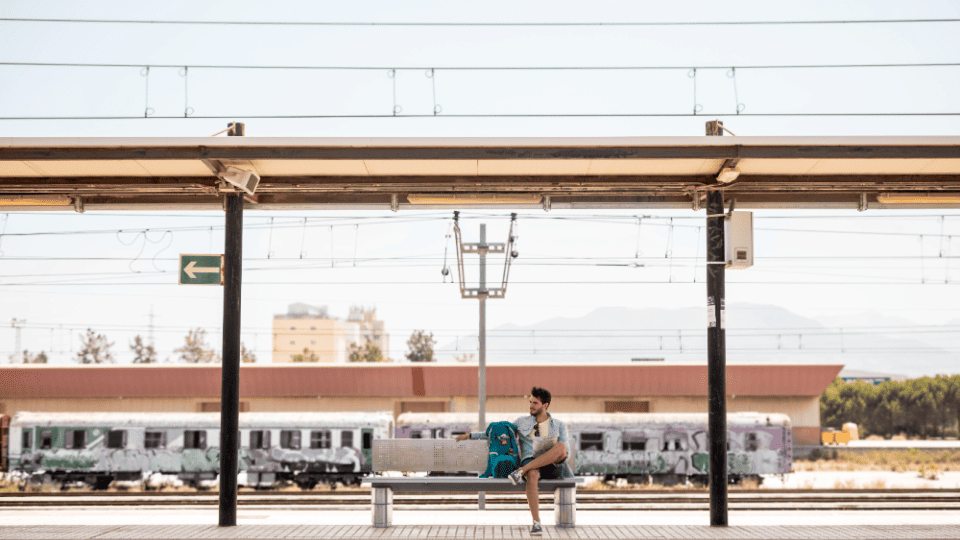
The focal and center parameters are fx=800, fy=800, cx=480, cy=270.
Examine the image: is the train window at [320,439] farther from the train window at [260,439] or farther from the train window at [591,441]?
the train window at [591,441]

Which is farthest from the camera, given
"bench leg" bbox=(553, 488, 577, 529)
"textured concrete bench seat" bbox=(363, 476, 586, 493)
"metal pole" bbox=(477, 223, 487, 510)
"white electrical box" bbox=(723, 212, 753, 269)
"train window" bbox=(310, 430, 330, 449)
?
"train window" bbox=(310, 430, 330, 449)

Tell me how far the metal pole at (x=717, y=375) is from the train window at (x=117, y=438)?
63.7 ft

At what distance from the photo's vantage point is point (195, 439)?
23.6 meters

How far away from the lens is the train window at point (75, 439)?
934 inches

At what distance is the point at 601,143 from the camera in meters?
9.04

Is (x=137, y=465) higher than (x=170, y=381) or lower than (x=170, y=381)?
lower

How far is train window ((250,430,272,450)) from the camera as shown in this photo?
23531mm

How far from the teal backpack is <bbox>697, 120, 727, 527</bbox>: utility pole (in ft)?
7.98

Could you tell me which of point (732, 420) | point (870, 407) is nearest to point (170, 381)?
point (732, 420)

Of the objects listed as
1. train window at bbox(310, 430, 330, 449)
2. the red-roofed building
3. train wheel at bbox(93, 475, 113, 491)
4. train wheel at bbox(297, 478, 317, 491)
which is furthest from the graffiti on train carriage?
train wheel at bbox(93, 475, 113, 491)

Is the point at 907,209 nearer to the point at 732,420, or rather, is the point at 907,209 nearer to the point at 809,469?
the point at 732,420

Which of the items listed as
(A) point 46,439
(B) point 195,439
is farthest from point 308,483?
(A) point 46,439

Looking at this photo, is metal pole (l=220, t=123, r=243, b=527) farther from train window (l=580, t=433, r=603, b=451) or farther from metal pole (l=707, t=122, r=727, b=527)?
train window (l=580, t=433, r=603, b=451)

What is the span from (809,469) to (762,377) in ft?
13.4
